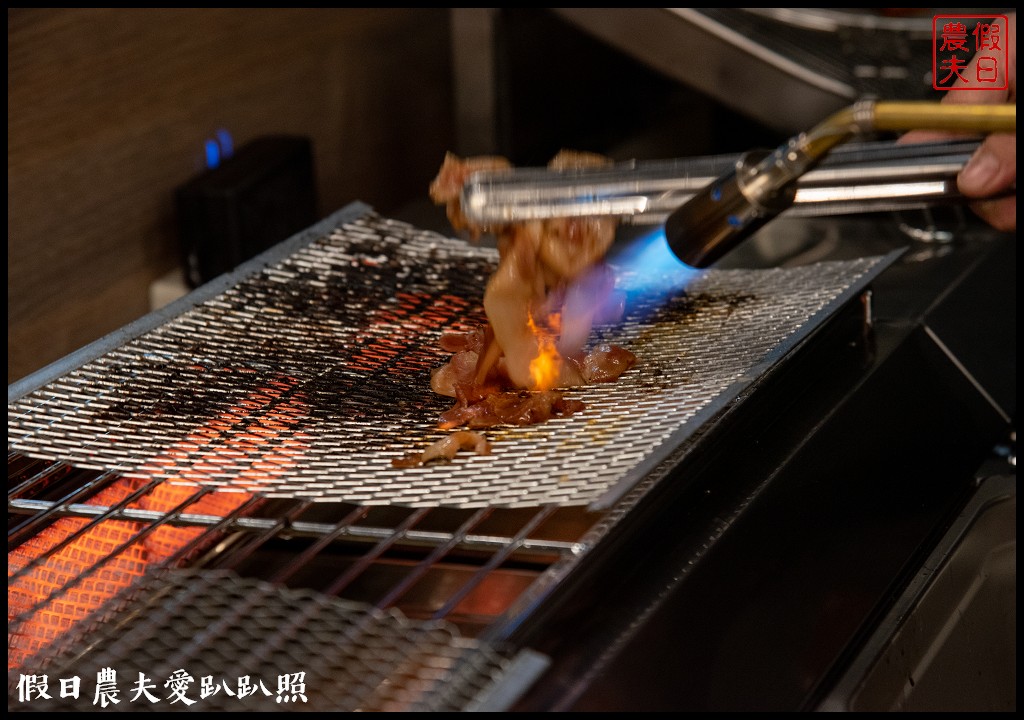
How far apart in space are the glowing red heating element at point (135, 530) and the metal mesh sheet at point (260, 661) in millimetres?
58

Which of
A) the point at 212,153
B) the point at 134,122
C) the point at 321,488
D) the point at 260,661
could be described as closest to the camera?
the point at 260,661

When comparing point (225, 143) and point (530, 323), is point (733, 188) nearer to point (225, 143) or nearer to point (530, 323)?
point (530, 323)

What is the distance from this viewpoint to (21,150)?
85.0 inches

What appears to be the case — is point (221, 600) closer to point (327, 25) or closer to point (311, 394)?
point (311, 394)

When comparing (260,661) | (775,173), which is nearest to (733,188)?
(775,173)

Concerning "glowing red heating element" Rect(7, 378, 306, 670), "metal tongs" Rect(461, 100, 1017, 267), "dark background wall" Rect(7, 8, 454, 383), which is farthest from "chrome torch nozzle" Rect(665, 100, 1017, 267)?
"dark background wall" Rect(7, 8, 454, 383)

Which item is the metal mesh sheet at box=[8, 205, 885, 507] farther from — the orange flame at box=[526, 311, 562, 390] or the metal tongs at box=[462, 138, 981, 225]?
the metal tongs at box=[462, 138, 981, 225]

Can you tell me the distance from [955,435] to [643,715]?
0.90 metres

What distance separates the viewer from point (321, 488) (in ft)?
4.14

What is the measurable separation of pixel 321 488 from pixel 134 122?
1.46m

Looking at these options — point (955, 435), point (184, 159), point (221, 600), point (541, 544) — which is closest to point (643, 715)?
point (541, 544)

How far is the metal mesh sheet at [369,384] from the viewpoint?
4.20 ft

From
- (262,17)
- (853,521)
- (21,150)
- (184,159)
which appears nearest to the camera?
(853,521)

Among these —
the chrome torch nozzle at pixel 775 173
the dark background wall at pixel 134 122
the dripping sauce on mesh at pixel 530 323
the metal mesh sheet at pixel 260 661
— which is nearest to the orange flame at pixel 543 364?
the dripping sauce on mesh at pixel 530 323
